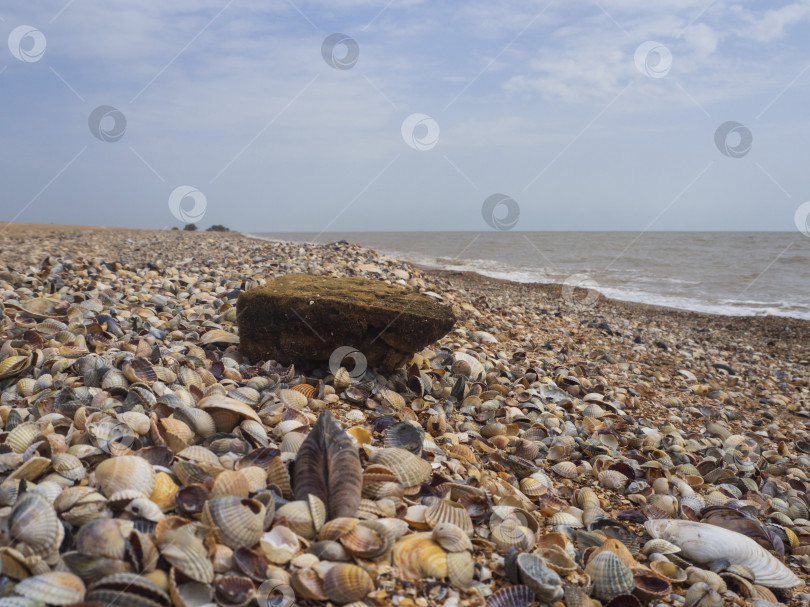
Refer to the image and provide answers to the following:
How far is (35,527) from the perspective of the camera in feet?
6.66

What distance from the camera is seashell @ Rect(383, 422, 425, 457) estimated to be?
3332 mm

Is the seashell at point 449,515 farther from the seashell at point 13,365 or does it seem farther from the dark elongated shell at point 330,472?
the seashell at point 13,365

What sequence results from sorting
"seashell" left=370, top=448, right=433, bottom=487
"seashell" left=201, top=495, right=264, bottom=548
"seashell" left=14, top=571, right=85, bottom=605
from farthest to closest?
"seashell" left=370, top=448, right=433, bottom=487, "seashell" left=201, top=495, right=264, bottom=548, "seashell" left=14, top=571, right=85, bottom=605

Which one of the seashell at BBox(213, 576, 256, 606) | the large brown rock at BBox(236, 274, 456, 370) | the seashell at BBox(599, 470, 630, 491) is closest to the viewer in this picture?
the seashell at BBox(213, 576, 256, 606)

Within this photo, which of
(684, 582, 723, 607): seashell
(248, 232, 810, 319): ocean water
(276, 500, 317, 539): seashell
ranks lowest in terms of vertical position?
(684, 582, 723, 607): seashell

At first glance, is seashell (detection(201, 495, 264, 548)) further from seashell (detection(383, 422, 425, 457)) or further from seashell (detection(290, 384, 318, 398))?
seashell (detection(290, 384, 318, 398))

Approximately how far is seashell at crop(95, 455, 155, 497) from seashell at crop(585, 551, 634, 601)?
77.8 inches

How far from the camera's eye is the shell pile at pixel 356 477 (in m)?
2.08

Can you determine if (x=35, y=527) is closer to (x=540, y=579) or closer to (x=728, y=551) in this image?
(x=540, y=579)

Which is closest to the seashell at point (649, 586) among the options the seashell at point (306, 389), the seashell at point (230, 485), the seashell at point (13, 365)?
the seashell at point (230, 485)

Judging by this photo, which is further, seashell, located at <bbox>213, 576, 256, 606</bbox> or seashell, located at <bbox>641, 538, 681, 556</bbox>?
seashell, located at <bbox>641, 538, 681, 556</bbox>

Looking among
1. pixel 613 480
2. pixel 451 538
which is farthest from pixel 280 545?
pixel 613 480

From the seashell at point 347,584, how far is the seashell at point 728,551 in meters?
1.92

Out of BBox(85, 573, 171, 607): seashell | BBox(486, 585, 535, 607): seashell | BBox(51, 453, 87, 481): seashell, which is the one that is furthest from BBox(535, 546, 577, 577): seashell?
BBox(51, 453, 87, 481): seashell
